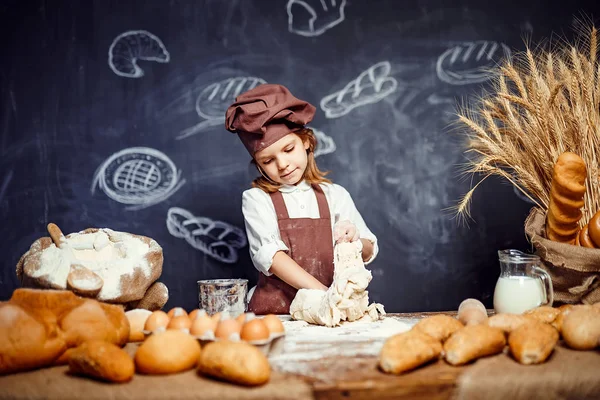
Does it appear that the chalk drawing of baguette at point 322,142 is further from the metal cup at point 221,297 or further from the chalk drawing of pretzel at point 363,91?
the metal cup at point 221,297

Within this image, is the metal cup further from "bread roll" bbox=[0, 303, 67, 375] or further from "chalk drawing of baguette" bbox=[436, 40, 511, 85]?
"chalk drawing of baguette" bbox=[436, 40, 511, 85]

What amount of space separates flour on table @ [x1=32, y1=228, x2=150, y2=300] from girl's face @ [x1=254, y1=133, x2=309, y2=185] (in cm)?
66

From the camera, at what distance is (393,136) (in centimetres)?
271

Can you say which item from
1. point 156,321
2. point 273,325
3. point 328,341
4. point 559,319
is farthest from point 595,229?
point 156,321

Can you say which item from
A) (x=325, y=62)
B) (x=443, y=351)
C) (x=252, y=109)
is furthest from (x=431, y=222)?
(x=443, y=351)

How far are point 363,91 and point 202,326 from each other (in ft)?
6.06

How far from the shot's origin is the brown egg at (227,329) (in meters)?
1.09

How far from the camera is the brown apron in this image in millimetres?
2068

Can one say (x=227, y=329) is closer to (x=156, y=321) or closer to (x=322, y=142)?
(x=156, y=321)

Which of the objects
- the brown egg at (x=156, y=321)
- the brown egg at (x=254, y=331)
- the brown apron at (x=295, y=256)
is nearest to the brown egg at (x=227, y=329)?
the brown egg at (x=254, y=331)

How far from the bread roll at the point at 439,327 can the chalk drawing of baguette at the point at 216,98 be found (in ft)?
5.73

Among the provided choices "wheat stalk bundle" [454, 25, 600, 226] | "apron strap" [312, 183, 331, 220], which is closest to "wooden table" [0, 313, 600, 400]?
"wheat stalk bundle" [454, 25, 600, 226]

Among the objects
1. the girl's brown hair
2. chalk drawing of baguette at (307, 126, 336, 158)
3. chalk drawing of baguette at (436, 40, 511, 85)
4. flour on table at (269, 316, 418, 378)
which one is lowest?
flour on table at (269, 316, 418, 378)

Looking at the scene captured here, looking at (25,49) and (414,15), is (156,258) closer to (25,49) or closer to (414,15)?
(25,49)
